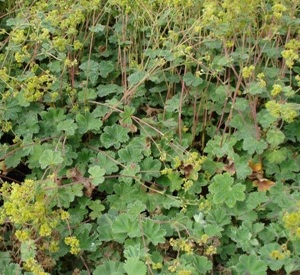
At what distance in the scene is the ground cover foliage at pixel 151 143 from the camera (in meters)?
2.21

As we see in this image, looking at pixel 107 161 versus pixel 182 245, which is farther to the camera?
pixel 107 161

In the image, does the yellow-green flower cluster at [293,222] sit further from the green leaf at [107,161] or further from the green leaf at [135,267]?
the green leaf at [107,161]

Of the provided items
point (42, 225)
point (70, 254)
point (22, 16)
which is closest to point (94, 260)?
point (70, 254)

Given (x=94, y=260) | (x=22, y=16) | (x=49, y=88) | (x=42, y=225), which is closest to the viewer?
(x=42, y=225)

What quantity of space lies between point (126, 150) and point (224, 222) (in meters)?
0.54

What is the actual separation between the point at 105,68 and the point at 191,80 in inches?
18.2

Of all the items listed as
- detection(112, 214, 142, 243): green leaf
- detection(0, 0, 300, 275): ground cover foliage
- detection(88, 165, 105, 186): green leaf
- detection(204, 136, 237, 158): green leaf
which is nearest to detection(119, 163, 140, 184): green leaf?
detection(0, 0, 300, 275): ground cover foliage

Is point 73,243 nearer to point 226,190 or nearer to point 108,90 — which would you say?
point 226,190

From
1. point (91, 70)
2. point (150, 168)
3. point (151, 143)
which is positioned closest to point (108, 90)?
point (91, 70)

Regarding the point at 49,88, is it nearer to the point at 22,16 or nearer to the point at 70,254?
the point at 22,16

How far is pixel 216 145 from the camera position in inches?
103

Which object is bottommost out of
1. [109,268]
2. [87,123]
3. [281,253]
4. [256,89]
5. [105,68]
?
[109,268]

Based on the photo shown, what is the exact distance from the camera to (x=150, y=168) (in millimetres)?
2543

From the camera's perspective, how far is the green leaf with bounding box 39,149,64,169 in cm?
232
